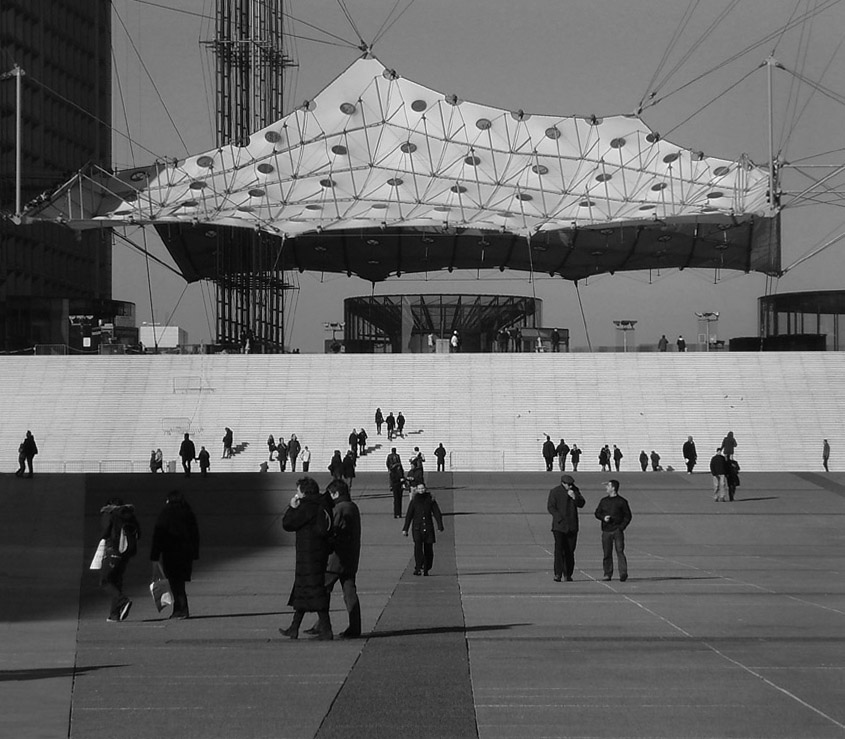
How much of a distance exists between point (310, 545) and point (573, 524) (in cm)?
598

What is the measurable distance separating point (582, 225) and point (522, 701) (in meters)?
47.8

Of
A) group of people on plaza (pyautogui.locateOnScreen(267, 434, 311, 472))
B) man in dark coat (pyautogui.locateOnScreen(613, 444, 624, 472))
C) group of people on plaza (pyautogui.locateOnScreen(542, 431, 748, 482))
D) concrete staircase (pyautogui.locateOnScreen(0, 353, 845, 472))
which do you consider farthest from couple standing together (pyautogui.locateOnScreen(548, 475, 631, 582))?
concrete staircase (pyautogui.locateOnScreen(0, 353, 845, 472))

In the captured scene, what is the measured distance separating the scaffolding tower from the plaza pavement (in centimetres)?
4303

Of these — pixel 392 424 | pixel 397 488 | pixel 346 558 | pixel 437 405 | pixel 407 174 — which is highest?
pixel 407 174

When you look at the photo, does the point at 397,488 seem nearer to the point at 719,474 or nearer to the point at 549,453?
the point at 719,474

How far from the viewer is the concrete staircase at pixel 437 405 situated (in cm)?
4475

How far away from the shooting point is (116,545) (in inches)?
516

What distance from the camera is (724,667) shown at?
9344mm

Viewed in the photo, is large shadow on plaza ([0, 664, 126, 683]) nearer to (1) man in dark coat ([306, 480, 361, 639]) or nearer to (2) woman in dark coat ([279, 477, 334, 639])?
(2) woman in dark coat ([279, 477, 334, 639])

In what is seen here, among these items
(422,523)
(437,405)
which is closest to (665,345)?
(437,405)

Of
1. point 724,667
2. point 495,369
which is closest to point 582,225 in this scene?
point 495,369

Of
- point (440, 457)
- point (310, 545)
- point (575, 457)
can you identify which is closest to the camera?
point (310, 545)

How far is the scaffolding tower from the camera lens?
6606 cm

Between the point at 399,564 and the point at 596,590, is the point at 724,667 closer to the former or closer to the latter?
the point at 596,590
